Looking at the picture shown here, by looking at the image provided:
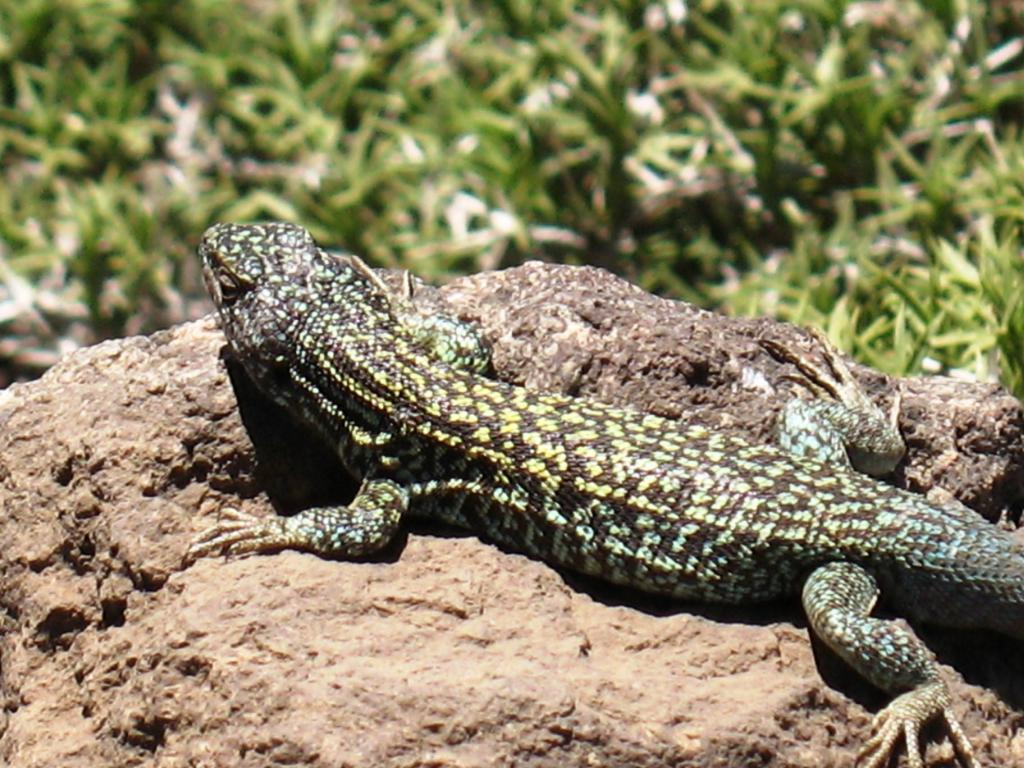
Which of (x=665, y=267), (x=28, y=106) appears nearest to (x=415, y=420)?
(x=665, y=267)

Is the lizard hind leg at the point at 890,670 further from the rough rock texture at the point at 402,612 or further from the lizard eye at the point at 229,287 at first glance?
the lizard eye at the point at 229,287

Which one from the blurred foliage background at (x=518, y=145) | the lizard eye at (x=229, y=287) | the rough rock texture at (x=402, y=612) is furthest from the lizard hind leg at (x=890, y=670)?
the blurred foliage background at (x=518, y=145)

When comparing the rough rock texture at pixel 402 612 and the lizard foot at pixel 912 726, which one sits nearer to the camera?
the rough rock texture at pixel 402 612

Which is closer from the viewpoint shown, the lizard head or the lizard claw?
the lizard claw

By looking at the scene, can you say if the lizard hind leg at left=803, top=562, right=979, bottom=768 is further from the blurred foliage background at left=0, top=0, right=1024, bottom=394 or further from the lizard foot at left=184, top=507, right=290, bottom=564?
the blurred foliage background at left=0, top=0, right=1024, bottom=394

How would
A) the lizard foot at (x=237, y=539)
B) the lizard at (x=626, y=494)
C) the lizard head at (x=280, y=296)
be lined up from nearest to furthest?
the lizard at (x=626, y=494)
the lizard foot at (x=237, y=539)
the lizard head at (x=280, y=296)

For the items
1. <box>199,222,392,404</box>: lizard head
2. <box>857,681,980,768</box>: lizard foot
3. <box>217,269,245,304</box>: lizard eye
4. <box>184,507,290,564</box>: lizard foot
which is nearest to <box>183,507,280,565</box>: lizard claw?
Answer: <box>184,507,290,564</box>: lizard foot
